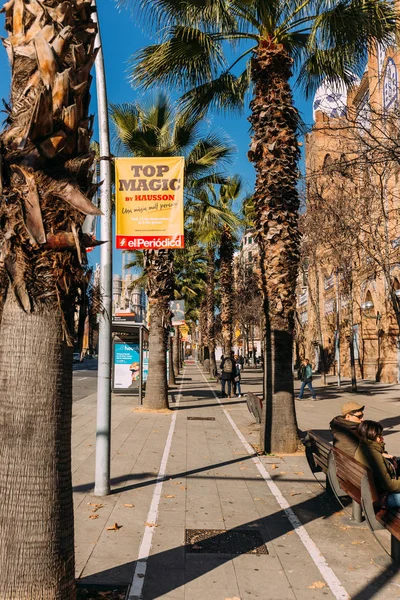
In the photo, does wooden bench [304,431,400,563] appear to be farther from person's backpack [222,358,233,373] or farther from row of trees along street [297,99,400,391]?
person's backpack [222,358,233,373]

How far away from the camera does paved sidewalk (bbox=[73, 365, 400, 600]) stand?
456 centimetres

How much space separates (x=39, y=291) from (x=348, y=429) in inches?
163

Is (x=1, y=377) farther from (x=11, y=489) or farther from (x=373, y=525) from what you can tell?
(x=373, y=525)

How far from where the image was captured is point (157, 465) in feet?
30.5

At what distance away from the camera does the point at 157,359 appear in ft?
54.5

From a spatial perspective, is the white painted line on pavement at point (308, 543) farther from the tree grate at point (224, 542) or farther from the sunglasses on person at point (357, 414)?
the sunglasses on person at point (357, 414)

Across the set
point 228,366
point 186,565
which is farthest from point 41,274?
point 228,366

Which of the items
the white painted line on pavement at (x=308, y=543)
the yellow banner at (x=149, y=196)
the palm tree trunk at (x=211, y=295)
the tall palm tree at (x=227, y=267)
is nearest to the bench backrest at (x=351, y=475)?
the white painted line on pavement at (x=308, y=543)

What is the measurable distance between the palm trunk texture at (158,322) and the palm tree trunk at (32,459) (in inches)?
528

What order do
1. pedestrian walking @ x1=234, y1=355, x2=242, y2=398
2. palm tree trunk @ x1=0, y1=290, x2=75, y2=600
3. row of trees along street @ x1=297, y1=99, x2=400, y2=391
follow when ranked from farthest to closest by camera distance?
pedestrian walking @ x1=234, y1=355, x2=242, y2=398, row of trees along street @ x1=297, y1=99, x2=400, y2=391, palm tree trunk @ x1=0, y1=290, x2=75, y2=600

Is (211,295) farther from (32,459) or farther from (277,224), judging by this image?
(32,459)

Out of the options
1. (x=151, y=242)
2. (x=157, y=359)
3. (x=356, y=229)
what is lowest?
(x=157, y=359)

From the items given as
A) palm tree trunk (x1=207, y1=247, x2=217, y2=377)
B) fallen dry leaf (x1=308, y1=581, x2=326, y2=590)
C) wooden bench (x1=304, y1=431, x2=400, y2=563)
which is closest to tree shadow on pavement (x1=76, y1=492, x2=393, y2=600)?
fallen dry leaf (x1=308, y1=581, x2=326, y2=590)

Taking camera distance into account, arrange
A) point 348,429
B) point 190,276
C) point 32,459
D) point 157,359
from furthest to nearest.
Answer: point 190,276
point 157,359
point 348,429
point 32,459
